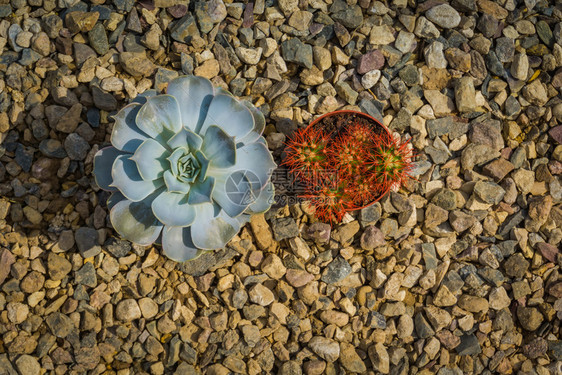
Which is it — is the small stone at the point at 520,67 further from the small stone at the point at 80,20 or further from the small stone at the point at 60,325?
the small stone at the point at 60,325

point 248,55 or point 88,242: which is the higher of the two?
point 248,55

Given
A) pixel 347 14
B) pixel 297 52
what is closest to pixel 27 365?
pixel 297 52

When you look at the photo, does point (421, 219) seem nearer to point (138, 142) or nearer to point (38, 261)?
point (138, 142)

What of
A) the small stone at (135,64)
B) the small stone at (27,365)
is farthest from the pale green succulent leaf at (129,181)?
the small stone at (27,365)

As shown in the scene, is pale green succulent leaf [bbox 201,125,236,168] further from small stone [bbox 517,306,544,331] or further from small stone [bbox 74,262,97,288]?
small stone [bbox 517,306,544,331]

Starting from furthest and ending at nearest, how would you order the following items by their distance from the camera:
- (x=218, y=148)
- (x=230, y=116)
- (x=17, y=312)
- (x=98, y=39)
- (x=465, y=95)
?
1. (x=465, y=95)
2. (x=98, y=39)
3. (x=17, y=312)
4. (x=230, y=116)
5. (x=218, y=148)

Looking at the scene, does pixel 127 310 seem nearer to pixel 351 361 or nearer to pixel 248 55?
pixel 351 361

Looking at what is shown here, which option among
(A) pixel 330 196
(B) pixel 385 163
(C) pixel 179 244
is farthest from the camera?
(A) pixel 330 196

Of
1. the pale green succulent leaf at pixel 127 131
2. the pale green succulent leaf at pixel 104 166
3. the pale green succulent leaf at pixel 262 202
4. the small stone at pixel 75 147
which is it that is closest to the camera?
the pale green succulent leaf at pixel 127 131
